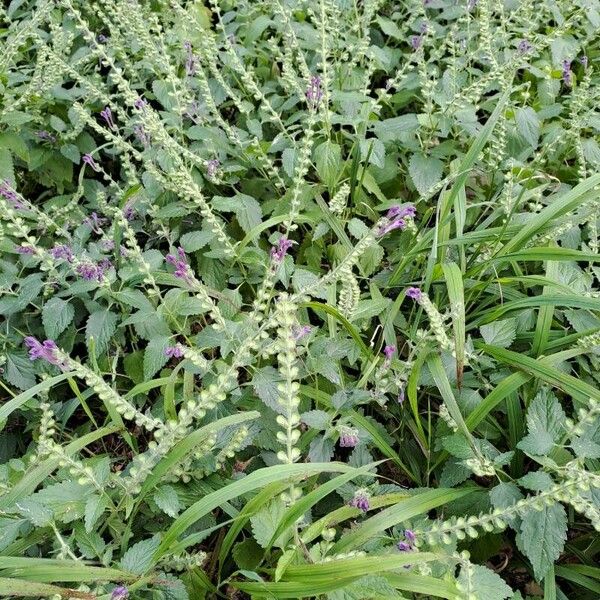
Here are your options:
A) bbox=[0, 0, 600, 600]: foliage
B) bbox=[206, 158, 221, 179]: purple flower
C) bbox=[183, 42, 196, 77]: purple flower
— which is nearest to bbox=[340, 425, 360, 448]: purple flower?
bbox=[0, 0, 600, 600]: foliage

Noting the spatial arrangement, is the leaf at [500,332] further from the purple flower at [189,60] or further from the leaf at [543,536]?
the purple flower at [189,60]

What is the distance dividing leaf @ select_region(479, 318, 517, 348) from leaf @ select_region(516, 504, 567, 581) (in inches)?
26.3

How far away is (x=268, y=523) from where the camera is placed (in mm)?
1913

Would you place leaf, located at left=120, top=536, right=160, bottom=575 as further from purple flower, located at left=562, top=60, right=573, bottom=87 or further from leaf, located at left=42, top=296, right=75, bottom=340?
purple flower, located at left=562, top=60, right=573, bottom=87

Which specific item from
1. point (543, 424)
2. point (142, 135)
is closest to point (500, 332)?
point (543, 424)

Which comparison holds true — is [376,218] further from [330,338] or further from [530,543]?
[530,543]

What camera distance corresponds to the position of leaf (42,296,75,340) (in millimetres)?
2576

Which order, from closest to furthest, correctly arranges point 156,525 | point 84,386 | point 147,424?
point 147,424 < point 156,525 < point 84,386

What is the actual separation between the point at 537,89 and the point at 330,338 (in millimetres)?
2236

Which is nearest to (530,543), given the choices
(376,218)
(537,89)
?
(376,218)

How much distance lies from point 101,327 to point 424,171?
174 cm

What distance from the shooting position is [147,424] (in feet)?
6.35

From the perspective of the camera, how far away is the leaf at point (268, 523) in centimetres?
185

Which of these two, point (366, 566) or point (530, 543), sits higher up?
point (366, 566)
